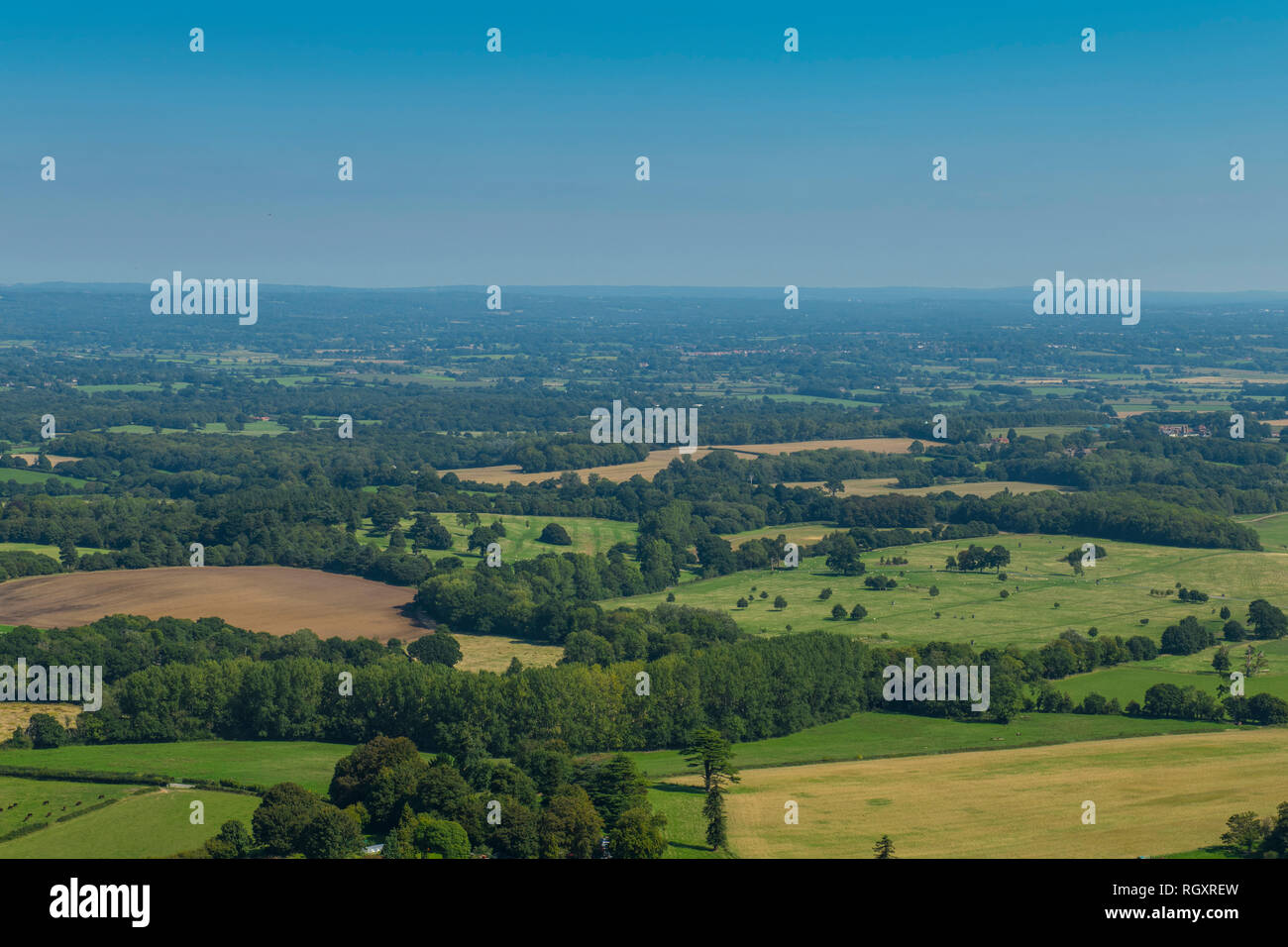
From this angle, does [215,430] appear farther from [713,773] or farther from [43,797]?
[713,773]

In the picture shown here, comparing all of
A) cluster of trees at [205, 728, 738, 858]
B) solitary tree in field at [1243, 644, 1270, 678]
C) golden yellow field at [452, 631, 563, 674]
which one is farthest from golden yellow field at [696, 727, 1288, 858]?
golden yellow field at [452, 631, 563, 674]

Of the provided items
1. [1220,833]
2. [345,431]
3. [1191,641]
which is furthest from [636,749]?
[345,431]

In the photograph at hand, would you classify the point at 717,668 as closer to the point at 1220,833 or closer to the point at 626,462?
the point at 1220,833

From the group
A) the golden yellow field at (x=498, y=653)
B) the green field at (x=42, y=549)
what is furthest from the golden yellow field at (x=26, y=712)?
the green field at (x=42, y=549)

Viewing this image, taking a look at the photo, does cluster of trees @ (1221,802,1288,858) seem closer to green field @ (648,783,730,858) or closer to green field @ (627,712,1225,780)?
green field @ (627,712,1225,780)
